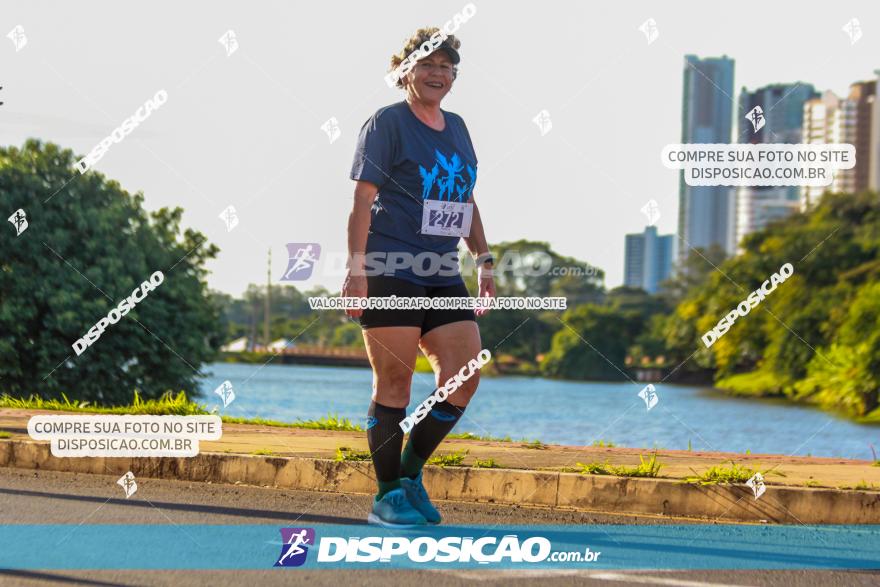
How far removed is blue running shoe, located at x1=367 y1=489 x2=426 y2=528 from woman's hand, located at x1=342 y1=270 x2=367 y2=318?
2.86 ft

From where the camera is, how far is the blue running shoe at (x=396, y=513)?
6.05 metres

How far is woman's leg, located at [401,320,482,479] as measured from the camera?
6152mm

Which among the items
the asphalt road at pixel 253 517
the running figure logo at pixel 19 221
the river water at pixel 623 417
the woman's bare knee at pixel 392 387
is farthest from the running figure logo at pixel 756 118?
the running figure logo at pixel 19 221

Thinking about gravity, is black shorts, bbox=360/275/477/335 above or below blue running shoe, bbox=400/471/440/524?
above

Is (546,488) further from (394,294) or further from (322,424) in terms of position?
(322,424)

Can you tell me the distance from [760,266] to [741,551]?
6285cm

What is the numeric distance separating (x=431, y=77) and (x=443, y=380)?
4.67 ft

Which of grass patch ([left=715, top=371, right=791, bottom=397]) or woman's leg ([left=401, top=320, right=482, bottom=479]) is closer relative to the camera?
woman's leg ([left=401, top=320, right=482, bottom=479])

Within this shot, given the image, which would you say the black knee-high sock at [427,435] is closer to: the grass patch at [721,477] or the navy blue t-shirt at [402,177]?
the navy blue t-shirt at [402,177]

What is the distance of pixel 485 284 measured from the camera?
6625 mm

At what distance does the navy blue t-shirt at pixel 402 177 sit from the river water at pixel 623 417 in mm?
12765

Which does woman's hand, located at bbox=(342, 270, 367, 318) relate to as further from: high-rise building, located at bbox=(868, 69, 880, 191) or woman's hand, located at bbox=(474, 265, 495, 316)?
high-rise building, located at bbox=(868, 69, 880, 191)

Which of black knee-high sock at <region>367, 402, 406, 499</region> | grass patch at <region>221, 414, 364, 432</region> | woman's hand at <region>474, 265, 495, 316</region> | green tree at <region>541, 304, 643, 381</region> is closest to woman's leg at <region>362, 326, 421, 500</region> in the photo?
black knee-high sock at <region>367, 402, 406, 499</region>

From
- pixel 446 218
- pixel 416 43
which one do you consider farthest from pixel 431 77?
pixel 446 218
